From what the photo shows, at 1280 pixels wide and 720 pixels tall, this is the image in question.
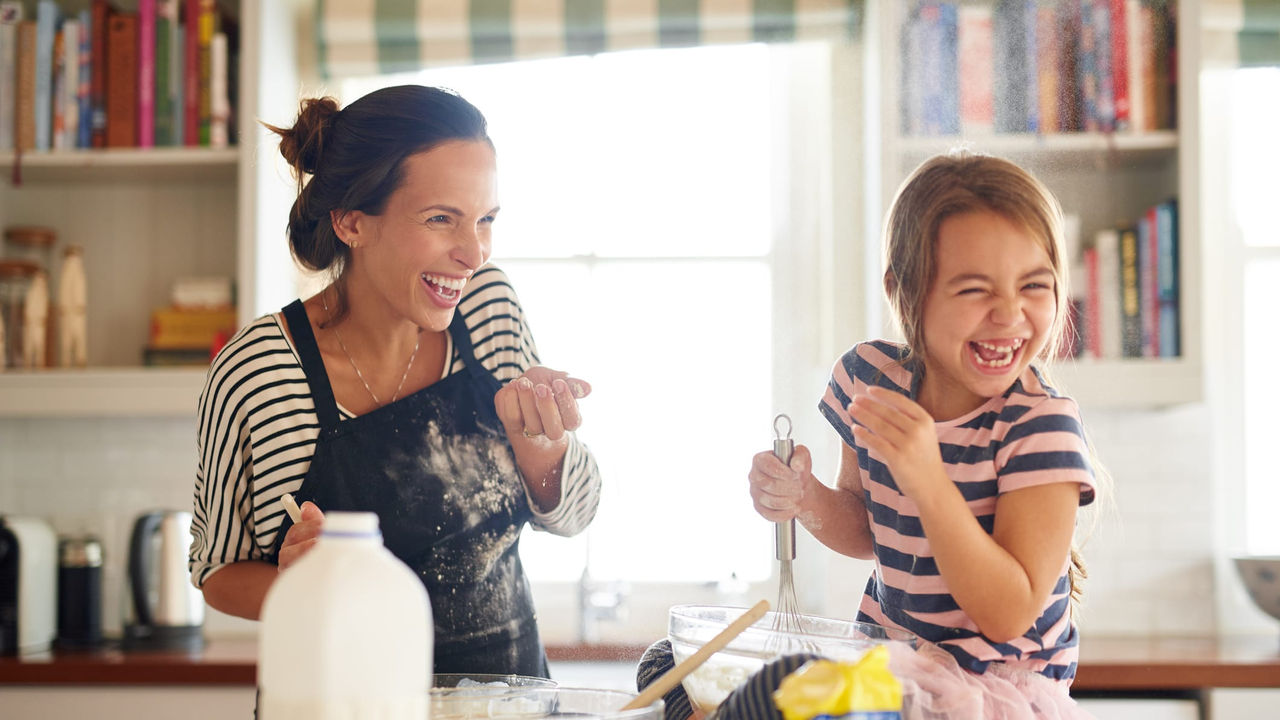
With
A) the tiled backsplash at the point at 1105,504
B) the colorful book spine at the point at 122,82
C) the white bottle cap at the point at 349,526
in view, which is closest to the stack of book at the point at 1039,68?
the tiled backsplash at the point at 1105,504

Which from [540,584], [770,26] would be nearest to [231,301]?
[540,584]

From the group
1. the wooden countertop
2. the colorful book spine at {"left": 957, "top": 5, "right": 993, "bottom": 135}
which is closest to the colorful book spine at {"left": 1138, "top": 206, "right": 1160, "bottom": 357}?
the colorful book spine at {"left": 957, "top": 5, "right": 993, "bottom": 135}

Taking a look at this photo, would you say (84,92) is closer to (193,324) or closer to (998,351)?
(193,324)

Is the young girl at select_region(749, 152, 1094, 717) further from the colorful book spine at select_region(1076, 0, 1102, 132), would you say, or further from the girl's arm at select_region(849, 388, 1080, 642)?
the colorful book spine at select_region(1076, 0, 1102, 132)

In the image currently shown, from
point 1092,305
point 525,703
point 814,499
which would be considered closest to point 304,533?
point 525,703

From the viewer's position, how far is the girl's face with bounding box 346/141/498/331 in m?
1.22

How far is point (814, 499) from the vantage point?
3.69 ft

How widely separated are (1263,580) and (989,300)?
5.67 feet

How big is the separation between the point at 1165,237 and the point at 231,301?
82.3 inches

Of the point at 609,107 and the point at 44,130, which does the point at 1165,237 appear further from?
the point at 44,130

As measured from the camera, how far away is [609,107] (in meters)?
2.67

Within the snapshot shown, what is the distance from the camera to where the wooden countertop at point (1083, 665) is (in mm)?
2098

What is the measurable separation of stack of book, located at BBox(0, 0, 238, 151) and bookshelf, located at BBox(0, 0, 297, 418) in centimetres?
4

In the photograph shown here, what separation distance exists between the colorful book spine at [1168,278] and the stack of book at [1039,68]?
0.69 feet
